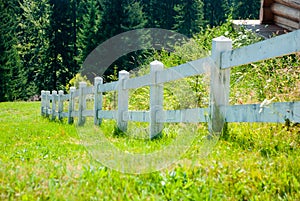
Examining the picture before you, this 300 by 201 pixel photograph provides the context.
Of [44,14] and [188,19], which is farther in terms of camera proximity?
[44,14]

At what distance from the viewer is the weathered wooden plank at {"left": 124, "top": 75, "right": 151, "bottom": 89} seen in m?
7.57

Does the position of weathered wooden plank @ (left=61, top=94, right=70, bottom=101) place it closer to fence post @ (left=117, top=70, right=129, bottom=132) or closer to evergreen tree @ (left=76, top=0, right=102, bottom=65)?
fence post @ (left=117, top=70, right=129, bottom=132)

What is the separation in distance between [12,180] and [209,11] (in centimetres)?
5042

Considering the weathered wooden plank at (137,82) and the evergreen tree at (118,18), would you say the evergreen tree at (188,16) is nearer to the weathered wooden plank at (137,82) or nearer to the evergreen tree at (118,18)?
the evergreen tree at (118,18)

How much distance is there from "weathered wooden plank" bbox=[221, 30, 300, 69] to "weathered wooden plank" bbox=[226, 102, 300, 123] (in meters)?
0.47

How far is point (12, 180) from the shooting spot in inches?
140

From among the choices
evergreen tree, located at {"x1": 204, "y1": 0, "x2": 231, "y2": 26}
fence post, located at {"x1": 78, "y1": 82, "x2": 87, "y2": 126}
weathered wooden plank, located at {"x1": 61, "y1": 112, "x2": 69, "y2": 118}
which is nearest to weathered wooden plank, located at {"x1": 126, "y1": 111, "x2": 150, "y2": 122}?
fence post, located at {"x1": 78, "y1": 82, "x2": 87, "y2": 126}

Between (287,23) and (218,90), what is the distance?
6.64m

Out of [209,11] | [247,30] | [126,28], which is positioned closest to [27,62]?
[126,28]

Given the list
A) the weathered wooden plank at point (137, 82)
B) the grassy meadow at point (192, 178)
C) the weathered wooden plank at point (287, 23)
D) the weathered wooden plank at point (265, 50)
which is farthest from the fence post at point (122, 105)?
the weathered wooden plank at point (287, 23)

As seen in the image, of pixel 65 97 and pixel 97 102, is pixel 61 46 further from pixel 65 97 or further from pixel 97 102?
pixel 97 102

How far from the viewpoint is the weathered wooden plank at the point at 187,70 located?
19.1 feet

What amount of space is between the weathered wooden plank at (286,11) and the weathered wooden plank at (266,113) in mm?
5871

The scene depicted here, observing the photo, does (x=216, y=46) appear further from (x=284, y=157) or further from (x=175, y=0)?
(x=175, y=0)
